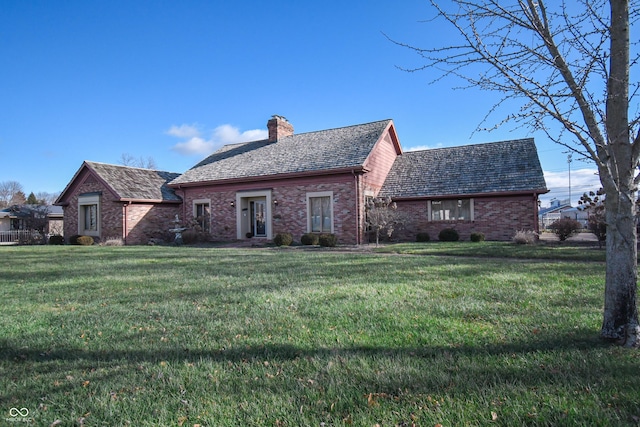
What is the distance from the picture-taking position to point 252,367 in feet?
10.2

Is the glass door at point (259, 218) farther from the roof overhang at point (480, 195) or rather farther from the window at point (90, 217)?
the window at point (90, 217)

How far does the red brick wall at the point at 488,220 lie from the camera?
16047 millimetres

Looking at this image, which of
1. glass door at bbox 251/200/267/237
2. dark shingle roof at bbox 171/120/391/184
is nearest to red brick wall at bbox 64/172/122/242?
dark shingle roof at bbox 171/120/391/184

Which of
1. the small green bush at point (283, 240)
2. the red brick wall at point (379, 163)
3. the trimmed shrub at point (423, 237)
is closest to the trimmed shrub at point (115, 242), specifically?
the small green bush at point (283, 240)

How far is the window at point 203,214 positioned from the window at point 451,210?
12054mm

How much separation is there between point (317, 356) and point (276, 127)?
20875 mm

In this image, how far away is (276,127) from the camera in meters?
22.9

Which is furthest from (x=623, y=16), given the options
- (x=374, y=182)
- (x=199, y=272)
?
(x=374, y=182)

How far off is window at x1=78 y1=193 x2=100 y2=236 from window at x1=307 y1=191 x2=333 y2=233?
12.6 metres

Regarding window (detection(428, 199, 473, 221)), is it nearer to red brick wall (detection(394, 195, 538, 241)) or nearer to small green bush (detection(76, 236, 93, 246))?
red brick wall (detection(394, 195, 538, 241))

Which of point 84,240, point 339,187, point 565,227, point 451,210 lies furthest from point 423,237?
point 84,240

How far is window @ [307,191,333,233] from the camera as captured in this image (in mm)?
17697

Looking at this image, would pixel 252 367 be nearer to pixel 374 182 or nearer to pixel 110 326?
pixel 110 326

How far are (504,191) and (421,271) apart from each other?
10.4m
